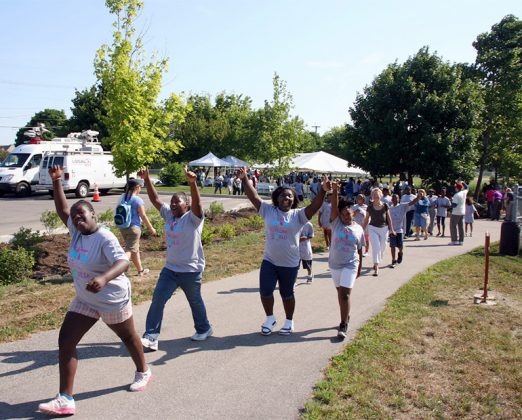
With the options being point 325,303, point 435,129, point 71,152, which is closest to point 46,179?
point 71,152

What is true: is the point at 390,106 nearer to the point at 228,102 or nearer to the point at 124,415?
the point at 124,415

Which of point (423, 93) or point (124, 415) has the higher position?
point (423, 93)

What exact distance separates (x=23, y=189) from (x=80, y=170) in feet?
10.6

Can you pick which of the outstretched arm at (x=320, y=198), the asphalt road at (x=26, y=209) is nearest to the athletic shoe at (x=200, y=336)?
the outstretched arm at (x=320, y=198)

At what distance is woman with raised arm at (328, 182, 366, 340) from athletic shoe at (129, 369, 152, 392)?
2377mm

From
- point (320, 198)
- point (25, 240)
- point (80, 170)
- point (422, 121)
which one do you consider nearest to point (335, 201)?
point (320, 198)

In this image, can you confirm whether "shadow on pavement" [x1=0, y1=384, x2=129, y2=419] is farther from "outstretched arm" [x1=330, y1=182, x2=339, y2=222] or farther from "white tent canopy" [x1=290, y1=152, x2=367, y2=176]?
"white tent canopy" [x1=290, y1=152, x2=367, y2=176]

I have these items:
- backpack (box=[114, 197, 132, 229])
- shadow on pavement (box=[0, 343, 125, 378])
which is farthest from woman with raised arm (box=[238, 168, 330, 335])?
backpack (box=[114, 197, 132, 229])

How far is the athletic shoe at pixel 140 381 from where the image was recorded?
4438mm

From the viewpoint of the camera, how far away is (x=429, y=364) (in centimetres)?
527

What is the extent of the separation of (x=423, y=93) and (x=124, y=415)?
974 inches

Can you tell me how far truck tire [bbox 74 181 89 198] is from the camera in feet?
86.8

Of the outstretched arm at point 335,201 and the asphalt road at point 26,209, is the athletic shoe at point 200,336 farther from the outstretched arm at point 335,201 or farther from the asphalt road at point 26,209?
the asphalt road at point 26,209

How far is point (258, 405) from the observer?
13.9 ft
